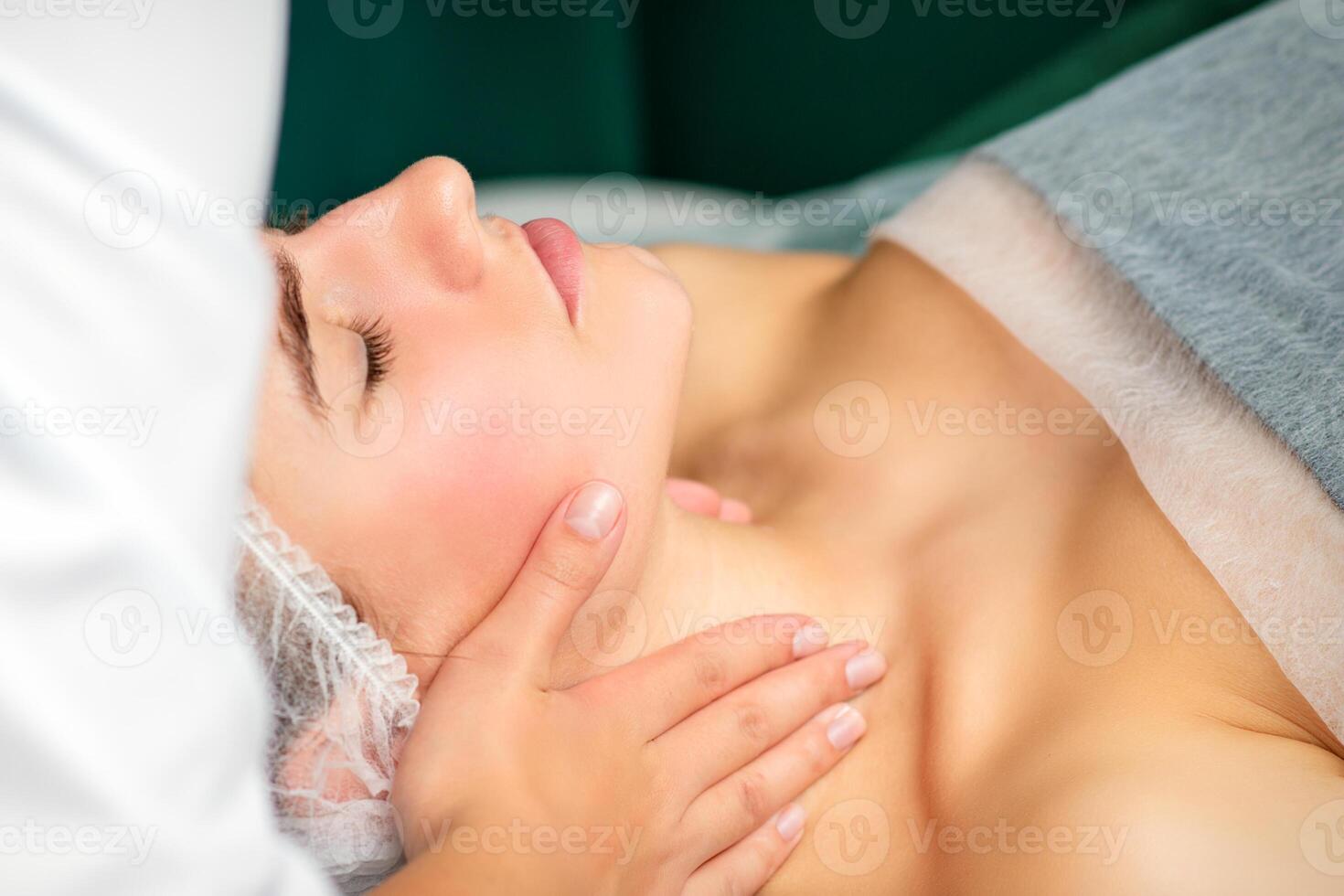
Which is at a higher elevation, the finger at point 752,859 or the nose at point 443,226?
the nose at point 443,226

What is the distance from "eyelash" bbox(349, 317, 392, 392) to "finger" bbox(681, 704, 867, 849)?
403 mm

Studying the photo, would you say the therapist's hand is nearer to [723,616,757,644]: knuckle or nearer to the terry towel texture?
[723,616,757,644]: knuckle

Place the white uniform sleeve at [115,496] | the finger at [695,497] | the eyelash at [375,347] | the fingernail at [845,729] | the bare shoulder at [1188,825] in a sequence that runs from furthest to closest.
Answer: the finger at [695,497]
the fingernail at [845,729]
the eyelash at [375,347]
the bare shoulder at [1188,825]
the white uniform sleeve at [115,496]

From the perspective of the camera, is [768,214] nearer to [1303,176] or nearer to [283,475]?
[1303,176]

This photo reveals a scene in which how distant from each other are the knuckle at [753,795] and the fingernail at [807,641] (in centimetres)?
11

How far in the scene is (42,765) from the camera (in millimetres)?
537

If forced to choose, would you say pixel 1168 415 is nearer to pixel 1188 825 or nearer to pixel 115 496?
pixel 1188 825

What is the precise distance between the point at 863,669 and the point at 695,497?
0.84 feet

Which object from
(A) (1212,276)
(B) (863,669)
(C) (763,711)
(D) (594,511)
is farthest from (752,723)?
(A) (1212,276)

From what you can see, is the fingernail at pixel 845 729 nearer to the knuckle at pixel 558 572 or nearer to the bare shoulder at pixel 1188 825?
the bare shoulder at pixel 1188 825

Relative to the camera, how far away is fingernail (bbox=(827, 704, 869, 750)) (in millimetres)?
870

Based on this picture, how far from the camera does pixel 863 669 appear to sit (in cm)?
90

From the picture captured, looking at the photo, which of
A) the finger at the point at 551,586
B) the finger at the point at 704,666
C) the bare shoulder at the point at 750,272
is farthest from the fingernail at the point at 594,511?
the bare shoulder at the point at 750,272

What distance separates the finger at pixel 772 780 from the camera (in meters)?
0.81
